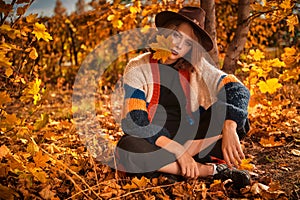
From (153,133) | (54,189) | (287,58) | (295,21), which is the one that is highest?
(295,21)

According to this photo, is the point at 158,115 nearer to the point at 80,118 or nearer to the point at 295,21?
the point at 295,21

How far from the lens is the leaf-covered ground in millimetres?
1815

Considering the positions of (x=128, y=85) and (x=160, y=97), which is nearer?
(x=128, y=85)

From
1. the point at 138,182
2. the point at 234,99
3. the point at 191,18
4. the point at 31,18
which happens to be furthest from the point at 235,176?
the point at 31,18

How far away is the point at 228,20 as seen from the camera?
6.22 m

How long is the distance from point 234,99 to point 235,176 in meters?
0.41

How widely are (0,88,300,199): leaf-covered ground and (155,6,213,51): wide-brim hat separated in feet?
2.52

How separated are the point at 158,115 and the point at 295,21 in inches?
43.7

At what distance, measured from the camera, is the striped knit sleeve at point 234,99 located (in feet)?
6.89

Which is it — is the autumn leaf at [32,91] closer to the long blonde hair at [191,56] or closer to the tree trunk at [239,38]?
the long blonde hair at [191,56]

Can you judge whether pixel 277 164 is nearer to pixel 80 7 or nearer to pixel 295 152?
pixel 295 152

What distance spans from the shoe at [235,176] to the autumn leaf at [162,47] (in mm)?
687

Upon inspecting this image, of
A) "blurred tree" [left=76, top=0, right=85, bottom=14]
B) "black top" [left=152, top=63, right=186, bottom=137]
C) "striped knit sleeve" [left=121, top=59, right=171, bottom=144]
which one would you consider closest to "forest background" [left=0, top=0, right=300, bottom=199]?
"striped knit sleeve" [left=121, top=59, right=171, bottom=144]

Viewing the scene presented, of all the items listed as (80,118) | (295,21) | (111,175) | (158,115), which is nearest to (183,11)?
(158,115)
